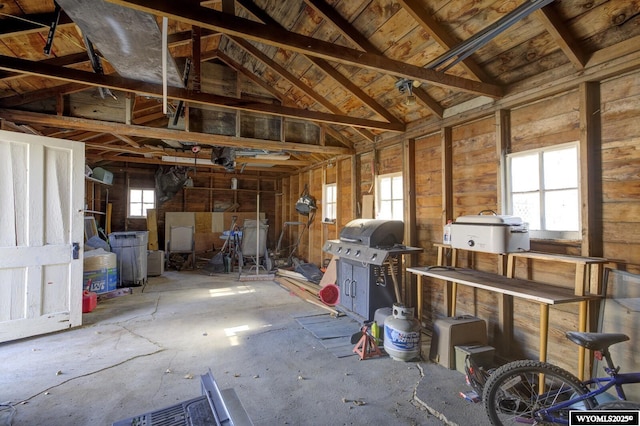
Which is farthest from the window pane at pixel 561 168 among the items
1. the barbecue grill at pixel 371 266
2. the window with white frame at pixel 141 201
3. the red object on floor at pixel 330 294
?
the window with white frame at pixel 141 201

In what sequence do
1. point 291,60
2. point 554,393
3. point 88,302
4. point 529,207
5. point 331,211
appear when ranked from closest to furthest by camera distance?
1. point 554,393
2. point 529,207
3. point 291,60
4. point 88,302
5. point 331,211

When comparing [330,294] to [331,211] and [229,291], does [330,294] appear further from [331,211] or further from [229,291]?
[331,211]

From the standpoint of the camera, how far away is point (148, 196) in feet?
28.8

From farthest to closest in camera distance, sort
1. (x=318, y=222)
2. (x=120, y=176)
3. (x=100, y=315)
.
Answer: (x=120, y=176) < (x=318, y=222) < (x=100, y=315)

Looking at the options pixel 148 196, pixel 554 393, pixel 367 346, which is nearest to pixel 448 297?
pixel 367 346

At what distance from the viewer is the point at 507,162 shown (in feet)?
9.74

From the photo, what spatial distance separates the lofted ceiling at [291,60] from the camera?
A: 2.17 metres

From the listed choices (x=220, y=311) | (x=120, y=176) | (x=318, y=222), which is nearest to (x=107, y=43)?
(x=220, y=311)

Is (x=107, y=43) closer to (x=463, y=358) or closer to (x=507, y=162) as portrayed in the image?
(x=507, y=162)

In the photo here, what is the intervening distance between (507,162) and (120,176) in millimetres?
8851

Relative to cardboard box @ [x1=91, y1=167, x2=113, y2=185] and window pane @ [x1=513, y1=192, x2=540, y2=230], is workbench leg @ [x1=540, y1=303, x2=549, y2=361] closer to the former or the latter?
window pane @ [x1=513, y1=192, x2=540, y2=230]

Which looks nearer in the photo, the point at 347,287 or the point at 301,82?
the point at 347,287

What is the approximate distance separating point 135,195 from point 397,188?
24.1ft

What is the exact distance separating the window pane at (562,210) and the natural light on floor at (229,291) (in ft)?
14.3
